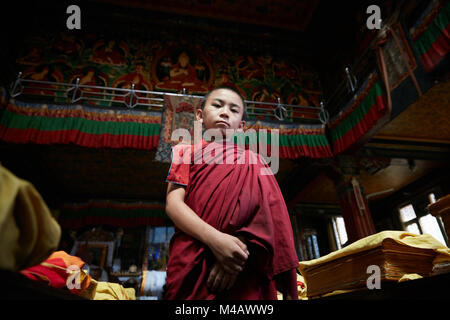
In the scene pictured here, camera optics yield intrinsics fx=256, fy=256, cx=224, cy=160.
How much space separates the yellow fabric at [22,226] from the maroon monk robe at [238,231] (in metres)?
0.35

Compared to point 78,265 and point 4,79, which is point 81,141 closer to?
point 4,79

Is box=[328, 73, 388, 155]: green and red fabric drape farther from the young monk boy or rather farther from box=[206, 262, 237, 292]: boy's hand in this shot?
Answer: box=[206, 262, 237, 292]: boy's hand

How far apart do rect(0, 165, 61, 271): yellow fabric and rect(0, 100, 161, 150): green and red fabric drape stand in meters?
3.56

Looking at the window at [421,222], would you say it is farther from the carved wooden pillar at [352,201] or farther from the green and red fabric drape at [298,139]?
the green and red fabric drape at [298,139]

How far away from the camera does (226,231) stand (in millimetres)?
699

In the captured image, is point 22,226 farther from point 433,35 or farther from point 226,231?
point 433,35

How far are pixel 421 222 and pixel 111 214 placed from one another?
7722mm

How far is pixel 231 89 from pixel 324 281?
38.1 inches

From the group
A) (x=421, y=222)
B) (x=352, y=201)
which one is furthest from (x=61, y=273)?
(x=421, y=222)

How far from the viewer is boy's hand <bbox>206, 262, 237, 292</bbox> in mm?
635

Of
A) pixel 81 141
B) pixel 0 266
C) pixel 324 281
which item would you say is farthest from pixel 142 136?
pixel 0 266

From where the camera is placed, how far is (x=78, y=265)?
39.9 inches

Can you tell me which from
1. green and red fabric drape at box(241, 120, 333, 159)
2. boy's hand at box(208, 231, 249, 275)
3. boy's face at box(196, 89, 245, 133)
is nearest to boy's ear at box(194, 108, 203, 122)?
boy's face at box(196, 89, 245, 133)

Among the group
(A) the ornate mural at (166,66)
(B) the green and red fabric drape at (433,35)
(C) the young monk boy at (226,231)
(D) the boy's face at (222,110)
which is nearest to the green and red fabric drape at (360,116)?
(B) the green and red fabric drape at (433,35)
